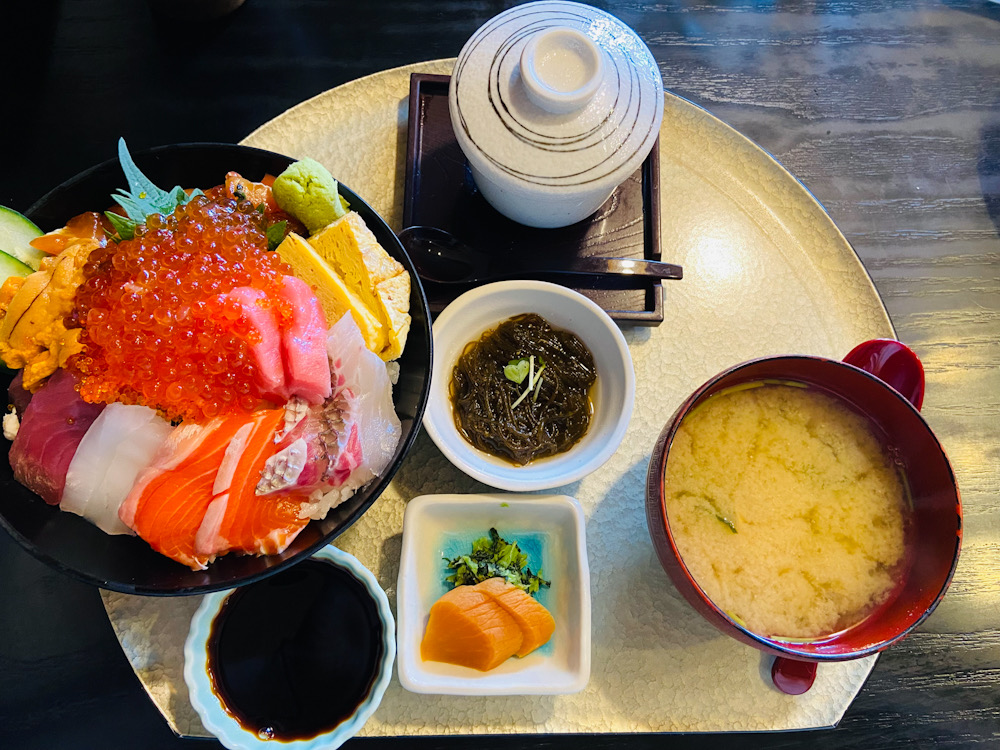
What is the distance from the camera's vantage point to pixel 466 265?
5.44ft

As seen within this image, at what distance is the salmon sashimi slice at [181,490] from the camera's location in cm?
122

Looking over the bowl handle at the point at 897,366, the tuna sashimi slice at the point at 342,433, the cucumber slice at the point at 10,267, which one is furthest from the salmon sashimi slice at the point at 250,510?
the bowl handle at the point at 897,366

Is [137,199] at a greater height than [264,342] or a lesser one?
greater

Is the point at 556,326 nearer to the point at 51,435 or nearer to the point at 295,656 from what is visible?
the point at 295,656

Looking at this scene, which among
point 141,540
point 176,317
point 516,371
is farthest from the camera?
point 516,371

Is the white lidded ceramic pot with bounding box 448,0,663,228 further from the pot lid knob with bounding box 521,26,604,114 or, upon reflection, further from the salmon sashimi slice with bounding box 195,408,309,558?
the salmon sashimi slice with bounding box 195,408,309,558

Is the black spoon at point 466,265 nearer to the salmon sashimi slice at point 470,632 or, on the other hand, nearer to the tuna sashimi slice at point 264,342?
the tuna sashimi slice at point 264,342

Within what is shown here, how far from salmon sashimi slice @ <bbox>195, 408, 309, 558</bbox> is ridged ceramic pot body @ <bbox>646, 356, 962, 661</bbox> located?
2.36ft

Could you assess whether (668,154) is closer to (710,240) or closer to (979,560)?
(710,240)

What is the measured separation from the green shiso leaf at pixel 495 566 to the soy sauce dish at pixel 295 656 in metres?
0.18

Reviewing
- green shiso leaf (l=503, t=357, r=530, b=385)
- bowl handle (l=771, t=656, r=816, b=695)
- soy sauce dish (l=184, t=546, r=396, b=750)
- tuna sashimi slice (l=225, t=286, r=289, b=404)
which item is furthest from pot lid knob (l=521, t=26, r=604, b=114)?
bowl handle (l=771, t=656, r=816, b=695)

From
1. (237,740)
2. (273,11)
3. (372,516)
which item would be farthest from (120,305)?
(273,11)

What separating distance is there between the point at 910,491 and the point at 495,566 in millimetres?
886

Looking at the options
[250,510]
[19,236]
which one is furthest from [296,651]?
[19,236]
